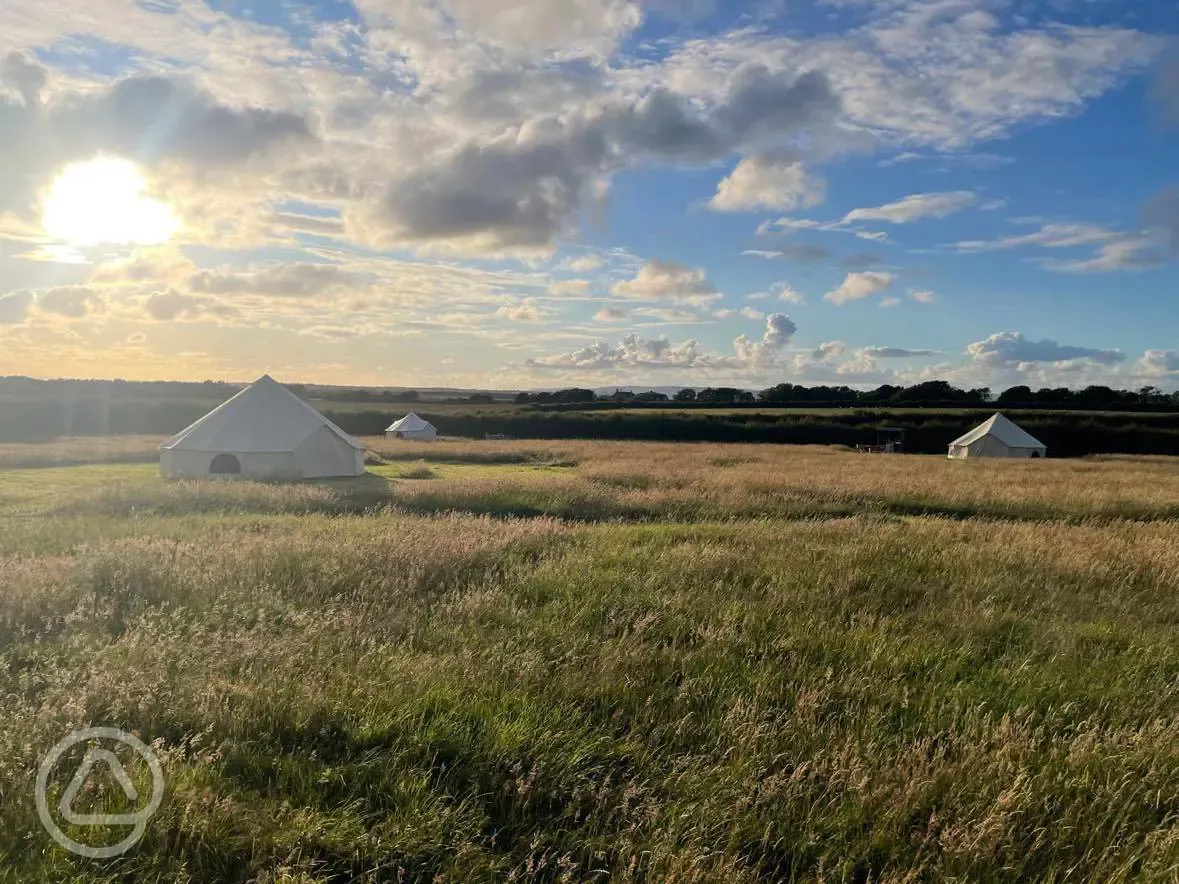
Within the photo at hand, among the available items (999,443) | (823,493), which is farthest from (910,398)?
(823,493)

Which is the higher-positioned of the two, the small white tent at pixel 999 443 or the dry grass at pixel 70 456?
the small white tent at pixel 999 443

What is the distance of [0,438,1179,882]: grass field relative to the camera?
9.64ft

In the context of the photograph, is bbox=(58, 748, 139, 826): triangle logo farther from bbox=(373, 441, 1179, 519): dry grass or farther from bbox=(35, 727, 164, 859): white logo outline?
bbox=(373, 441, 1179, 519): dry grass

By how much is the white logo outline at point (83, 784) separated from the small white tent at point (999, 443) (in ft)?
163

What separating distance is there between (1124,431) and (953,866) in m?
70.6

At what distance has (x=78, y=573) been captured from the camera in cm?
649

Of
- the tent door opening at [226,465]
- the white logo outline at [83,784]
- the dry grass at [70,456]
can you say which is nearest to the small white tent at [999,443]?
the tent door opening at [226,465]

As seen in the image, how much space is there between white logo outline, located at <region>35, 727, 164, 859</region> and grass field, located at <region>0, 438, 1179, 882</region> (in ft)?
0.17

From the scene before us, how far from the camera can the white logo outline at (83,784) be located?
2.71m

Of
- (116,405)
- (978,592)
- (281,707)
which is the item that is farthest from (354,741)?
(116,405)

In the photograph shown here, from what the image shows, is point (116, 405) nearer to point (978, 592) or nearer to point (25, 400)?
point (25, 400)

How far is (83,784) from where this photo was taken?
3020mm

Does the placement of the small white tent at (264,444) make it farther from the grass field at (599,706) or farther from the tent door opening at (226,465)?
the grass field at (599,706)

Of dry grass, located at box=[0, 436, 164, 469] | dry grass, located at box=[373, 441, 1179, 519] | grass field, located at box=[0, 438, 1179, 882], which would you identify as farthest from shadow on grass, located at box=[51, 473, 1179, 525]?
dry grass, located at box=[0, 436, 164, 469]
